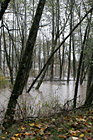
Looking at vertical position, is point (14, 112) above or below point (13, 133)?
above

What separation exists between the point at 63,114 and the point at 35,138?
3.68 ft

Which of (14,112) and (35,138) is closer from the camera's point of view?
(35,138)

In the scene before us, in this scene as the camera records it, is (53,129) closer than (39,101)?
Yes

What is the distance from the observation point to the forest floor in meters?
2.47

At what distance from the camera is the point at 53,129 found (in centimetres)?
274

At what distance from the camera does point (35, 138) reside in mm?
2473

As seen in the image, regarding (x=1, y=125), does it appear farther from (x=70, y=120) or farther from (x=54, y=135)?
(x=70, y=120)

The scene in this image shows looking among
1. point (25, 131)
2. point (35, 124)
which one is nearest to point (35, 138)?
point (25, 131)

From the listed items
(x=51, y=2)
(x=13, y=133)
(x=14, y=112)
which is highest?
(x=51, y=2)

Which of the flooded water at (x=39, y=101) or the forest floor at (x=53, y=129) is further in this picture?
the flooded water at (x=39, y=101)

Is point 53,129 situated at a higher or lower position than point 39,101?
lower

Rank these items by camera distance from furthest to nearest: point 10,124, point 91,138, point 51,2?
1. point 51,2
2. point 10,124
3. point 91,138

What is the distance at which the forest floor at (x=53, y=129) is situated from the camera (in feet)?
8.09

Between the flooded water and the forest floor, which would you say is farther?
the flooded water
